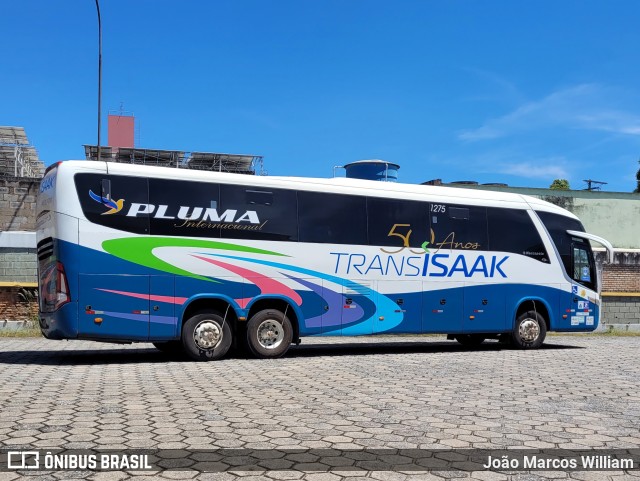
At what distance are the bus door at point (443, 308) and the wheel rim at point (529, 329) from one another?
1.98 meters

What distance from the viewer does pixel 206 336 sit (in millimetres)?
12508

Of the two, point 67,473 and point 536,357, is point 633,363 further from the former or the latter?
point 67,473

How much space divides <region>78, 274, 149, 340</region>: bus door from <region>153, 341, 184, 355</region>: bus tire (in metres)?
1.83

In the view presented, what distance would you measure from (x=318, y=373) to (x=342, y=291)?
332cm

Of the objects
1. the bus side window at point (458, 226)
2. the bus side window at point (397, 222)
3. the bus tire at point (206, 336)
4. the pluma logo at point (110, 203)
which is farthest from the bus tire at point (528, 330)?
the pluma logo at point (110, 203)

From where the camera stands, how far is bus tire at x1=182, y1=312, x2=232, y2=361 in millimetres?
12359

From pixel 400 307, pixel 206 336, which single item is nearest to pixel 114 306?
pixel 206 336

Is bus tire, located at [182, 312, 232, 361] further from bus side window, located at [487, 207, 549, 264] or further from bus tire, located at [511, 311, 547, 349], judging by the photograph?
bus tire, located at [511, 311, 547, 349]

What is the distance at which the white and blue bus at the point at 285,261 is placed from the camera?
1170 cm

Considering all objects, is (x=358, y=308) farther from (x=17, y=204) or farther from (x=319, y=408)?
(x=17, y=204)

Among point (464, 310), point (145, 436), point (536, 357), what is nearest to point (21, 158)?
point (464, 310)

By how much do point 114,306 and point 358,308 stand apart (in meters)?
4.98

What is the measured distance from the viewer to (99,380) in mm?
9633

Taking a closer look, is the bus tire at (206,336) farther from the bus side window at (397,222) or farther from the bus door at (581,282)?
the bus door at (581,282)
